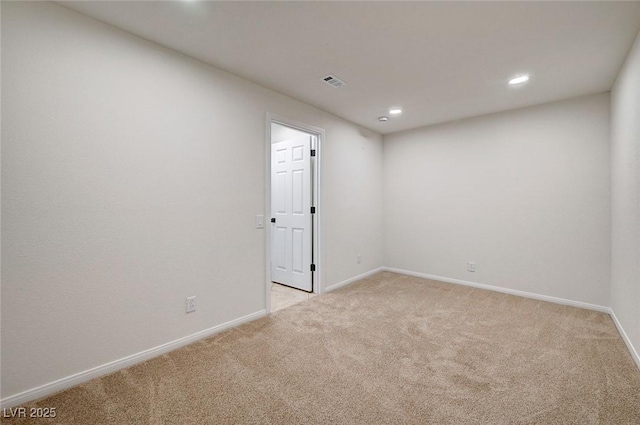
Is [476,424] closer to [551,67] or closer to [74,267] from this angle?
[74,267]

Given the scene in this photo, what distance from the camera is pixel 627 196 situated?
2.36 meters

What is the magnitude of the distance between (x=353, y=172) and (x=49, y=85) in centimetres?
337

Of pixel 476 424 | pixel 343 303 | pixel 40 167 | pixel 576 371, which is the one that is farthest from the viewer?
pixel 343 303

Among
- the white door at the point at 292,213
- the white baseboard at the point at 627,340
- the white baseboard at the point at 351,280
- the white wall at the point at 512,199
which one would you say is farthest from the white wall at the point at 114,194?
the white baseboard at the point at 627,340

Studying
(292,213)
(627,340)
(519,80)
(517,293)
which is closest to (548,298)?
(517,293)

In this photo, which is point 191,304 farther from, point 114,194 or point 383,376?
point 383,376

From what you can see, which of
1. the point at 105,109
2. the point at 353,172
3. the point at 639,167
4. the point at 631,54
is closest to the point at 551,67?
the point at 631,54

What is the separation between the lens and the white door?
151 inches

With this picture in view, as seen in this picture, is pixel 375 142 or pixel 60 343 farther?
pixel 375 142

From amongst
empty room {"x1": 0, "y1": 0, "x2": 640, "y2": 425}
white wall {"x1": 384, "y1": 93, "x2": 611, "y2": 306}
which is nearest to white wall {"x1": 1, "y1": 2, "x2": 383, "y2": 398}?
empty room {"x1": 0, "y1": 0, "x2": 640, "y2": 425}

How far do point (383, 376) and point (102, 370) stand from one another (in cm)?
192

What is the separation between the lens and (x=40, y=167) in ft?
5.65

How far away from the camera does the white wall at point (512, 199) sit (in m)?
3.17

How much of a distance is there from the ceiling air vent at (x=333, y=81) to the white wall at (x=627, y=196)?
2.21 m
